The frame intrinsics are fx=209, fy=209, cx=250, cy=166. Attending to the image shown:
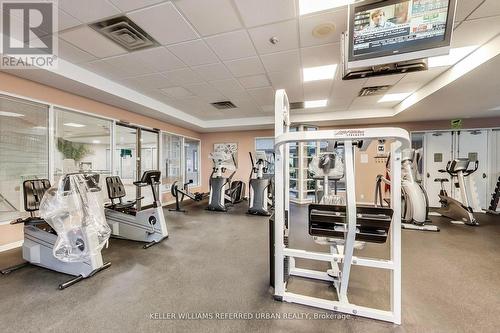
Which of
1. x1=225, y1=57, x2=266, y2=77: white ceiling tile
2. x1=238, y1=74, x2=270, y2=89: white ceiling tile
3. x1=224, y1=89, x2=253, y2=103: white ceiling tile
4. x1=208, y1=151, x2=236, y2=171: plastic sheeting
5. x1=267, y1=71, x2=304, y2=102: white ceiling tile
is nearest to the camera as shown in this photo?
x1=225, y1=57, x2=266, y2=77: white ceiling tile

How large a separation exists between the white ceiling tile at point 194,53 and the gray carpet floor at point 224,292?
9.22 ft

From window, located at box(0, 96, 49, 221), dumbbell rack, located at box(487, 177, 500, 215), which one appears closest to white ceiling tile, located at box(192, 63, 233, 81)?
window, located at box(0, 96, 49, 221)

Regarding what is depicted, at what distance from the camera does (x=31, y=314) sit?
1733 millimetres

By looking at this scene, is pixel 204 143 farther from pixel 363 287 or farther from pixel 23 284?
pixel 363 287

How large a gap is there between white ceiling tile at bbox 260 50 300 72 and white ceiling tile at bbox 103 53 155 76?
6.03 feet

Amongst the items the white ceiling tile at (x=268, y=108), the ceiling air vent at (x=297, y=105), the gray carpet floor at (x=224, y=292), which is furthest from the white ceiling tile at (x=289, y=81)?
the gray carpet floor at (x=224, y=292)

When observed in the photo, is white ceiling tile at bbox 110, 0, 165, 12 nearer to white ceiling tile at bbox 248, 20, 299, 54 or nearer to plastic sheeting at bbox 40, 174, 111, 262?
white ceiling tile at bbox 248, 20, 299, 54

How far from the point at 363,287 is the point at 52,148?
4.95 m

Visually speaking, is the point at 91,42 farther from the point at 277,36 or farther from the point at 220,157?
the point at 220,157

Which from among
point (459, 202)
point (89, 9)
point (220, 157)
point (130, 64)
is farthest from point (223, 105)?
point (459, 202)

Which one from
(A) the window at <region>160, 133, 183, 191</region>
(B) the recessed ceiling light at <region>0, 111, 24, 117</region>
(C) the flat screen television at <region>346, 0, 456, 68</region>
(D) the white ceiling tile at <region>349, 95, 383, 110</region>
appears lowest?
(A) the window at <region>160, 133, 183, 191</region>

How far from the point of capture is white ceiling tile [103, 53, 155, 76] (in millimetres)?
3034

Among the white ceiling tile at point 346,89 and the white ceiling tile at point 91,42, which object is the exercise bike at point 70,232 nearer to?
Result: the white ceiling tile at point 91,42

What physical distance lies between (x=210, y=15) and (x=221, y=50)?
0.67 meters
